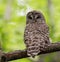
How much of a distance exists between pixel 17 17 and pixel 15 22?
0.70 feet

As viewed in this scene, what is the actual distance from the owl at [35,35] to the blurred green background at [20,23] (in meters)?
1.49

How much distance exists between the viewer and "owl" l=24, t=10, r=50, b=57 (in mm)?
3762

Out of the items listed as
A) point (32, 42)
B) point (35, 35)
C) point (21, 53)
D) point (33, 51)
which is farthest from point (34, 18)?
point (21, 53)

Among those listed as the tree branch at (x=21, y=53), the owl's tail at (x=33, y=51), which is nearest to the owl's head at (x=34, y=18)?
the owl's tail at (x=33, y=51)

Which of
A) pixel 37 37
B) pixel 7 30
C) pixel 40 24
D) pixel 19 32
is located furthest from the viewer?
pixel 19 32

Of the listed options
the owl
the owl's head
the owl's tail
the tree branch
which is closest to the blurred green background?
the owl's head

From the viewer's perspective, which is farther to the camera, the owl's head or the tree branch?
the owl's head

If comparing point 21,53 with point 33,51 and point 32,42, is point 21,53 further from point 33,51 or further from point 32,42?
point 32,42

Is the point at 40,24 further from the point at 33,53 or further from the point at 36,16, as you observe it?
the point at 33,53

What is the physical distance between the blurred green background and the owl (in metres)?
1.49

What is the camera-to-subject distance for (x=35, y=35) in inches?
167

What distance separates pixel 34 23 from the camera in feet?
15.5

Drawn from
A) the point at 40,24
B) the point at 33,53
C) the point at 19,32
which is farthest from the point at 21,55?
the point at 19,32

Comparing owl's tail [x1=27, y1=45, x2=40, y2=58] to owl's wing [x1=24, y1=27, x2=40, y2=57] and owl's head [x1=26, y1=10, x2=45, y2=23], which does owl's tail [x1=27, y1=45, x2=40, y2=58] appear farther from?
owl's head [x1=26, y1=10, x2=45, y2=23]
